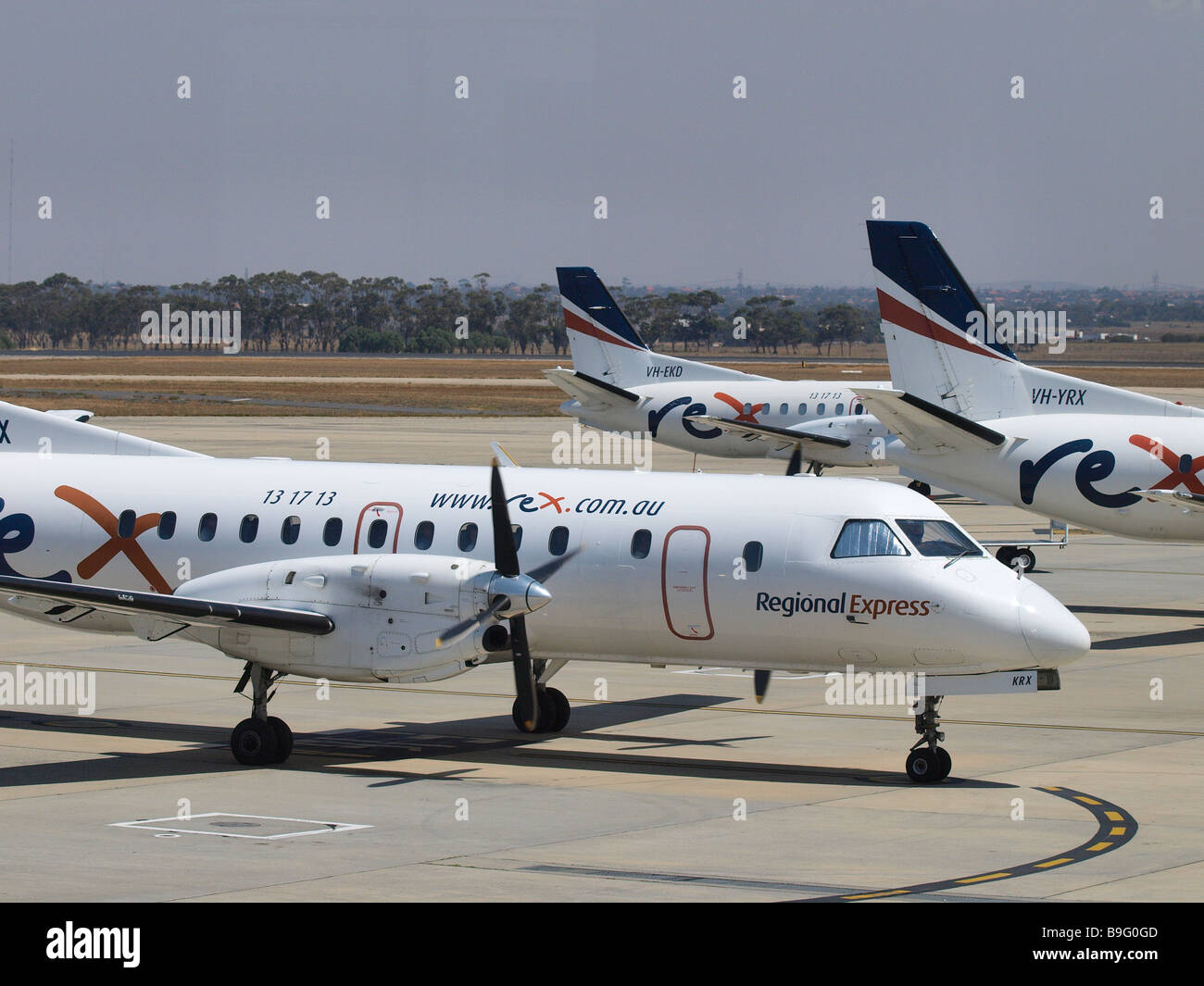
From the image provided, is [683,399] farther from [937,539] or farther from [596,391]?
[937,539]

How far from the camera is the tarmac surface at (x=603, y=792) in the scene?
13.7 meters

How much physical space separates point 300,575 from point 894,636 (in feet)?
21.7

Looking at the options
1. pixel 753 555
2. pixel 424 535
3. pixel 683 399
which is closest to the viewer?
pixel 753 555

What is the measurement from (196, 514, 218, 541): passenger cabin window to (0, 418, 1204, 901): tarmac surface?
2.45 metres

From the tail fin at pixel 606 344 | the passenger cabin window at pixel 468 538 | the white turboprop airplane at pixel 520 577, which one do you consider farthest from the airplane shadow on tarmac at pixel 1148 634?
the tail fin at pixel 606 344

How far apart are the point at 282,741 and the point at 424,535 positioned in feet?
9.99

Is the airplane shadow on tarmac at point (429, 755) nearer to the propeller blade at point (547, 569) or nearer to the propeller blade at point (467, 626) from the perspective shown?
the propeller blade at point (467, 626)

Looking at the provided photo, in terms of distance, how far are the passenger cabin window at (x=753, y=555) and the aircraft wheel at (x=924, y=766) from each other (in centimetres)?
265

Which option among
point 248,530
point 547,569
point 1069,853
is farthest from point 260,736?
point 1069,853

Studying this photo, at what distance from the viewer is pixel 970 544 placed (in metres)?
18.6

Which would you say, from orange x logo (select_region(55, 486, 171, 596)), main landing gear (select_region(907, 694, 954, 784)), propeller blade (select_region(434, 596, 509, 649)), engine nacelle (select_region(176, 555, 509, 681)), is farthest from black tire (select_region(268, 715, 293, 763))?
main landing gear (select_region(907, 694, 954, 784))

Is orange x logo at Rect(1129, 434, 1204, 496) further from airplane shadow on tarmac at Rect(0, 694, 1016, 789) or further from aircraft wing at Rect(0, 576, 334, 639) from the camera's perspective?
aircraft wing at Rect(0, 576, 334, 639)

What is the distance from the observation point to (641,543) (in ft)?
63.6

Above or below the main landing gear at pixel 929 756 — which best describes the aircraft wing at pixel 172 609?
above
